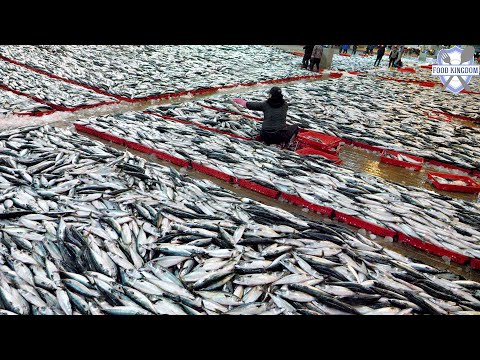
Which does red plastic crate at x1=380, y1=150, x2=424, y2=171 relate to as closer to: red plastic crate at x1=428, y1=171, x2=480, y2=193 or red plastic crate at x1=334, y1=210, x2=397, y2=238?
red plastic crate at x1=428, y1=171, x2=480, y2=193

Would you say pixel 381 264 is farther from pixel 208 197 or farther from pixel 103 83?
pixel 103 83

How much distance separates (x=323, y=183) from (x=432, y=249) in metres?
1.78

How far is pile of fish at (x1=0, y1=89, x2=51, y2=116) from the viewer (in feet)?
24.9

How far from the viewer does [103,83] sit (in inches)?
418

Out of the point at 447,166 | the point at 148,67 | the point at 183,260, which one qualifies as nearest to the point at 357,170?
the point at 447,166

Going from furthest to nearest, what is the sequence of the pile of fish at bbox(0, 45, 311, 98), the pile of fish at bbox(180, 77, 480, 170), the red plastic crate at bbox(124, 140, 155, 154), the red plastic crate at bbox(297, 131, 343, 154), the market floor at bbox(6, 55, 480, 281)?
the pile of fish at bbox(0, 45, 311, 98), the pile of fish at bbox(180, 77, 480, 170), the red plastic crate at bbox(297, 131, 343, 154), the red plastic crate at bbox(124, 140, 155, 154), the market floor at bbox(6, 55, 480, 281)

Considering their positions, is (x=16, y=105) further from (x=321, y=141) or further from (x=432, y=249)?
(x=432, y=249)

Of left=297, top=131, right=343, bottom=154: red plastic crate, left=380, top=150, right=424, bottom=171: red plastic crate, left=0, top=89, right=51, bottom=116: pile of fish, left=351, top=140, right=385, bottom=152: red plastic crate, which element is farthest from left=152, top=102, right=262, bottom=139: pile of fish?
left=380, top=150, right=424, bottom=171: red plastic crate

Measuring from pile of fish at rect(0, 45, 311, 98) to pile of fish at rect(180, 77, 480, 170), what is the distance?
232 centimetres

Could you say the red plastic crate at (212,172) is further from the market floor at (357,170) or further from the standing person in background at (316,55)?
the standing person in background at (316,55)

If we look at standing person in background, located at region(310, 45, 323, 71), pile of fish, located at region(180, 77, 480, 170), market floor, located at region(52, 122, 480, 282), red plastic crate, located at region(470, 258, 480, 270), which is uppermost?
standing person in background, located at region(310, 45, 323, 71)

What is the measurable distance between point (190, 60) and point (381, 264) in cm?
1507

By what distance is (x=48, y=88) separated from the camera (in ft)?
30.5

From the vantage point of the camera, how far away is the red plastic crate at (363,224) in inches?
175
